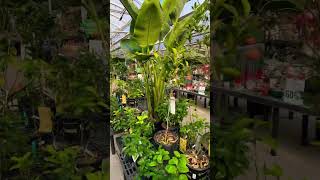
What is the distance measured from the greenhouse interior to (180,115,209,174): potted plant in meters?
0.39

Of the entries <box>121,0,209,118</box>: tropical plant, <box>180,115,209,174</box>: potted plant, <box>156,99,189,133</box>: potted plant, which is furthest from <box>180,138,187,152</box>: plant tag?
<box>121,0,209,118</box>: tropical plant

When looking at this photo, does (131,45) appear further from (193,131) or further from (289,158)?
(289,158)

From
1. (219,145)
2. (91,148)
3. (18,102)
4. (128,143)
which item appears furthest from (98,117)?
(128,143)

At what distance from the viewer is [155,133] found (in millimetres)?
1847

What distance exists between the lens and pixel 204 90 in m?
0.84

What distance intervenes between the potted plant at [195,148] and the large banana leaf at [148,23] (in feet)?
1.72

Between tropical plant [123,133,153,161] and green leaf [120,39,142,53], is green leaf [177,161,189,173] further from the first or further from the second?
green leaf [120,39,142,53]

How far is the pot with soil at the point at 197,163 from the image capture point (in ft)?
4.34

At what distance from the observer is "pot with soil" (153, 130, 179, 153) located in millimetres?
1684

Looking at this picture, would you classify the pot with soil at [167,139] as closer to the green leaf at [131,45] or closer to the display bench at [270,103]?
the green leaf at [131,45]

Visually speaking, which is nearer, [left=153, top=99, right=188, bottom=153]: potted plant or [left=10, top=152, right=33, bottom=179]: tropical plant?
[left=10, top=152, right=33, bottom=179]: tropical plant

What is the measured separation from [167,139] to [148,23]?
85 centimetres

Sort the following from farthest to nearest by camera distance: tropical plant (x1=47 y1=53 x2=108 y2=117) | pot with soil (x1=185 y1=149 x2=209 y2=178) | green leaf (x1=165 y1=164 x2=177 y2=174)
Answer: pot with soil (x1=185 y1=149 x2=209 y2=178) < green leaf (x1=165 y1=164 x2=177 y2=174) < tropical plant (x1=47 y1=53 x2=108 y2=117)

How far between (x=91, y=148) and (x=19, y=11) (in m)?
0.49
